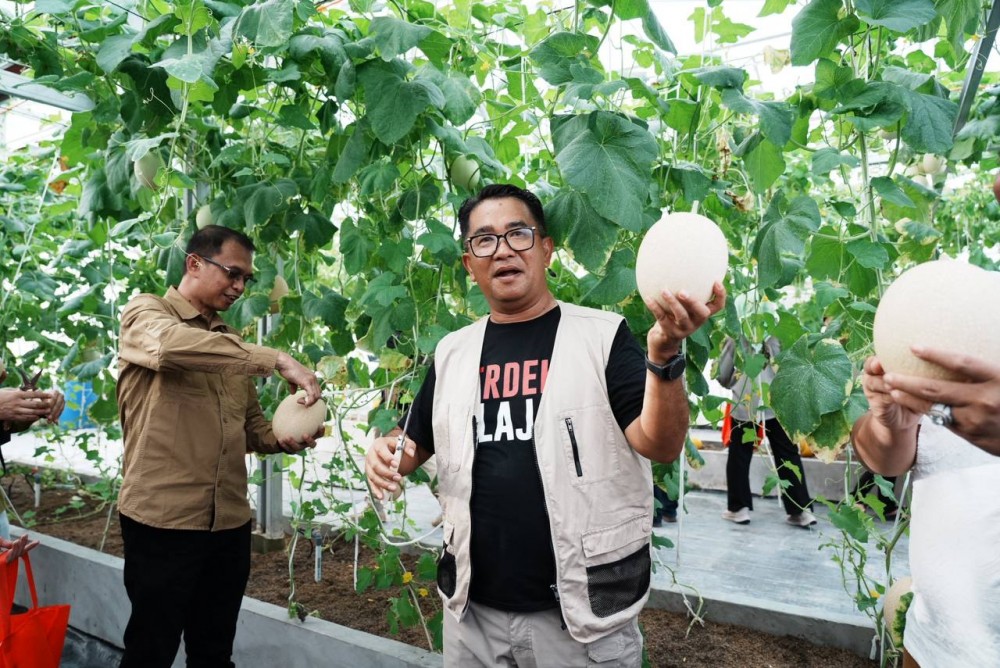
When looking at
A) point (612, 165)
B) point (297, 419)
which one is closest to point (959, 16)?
point (612, 165)

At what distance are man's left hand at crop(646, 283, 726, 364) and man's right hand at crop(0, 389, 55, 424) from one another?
5.71ft

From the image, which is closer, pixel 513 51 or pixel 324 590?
pixel 513 51

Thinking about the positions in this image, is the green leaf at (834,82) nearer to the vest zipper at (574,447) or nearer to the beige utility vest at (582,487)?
the beige utility vest at (582,487)

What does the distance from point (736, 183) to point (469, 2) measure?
918mm

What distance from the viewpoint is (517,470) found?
1.31 metres

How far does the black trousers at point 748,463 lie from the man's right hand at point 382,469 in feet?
10.7

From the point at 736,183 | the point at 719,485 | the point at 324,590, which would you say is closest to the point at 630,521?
the point at 736,183

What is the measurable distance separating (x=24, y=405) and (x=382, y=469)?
1.26 metres

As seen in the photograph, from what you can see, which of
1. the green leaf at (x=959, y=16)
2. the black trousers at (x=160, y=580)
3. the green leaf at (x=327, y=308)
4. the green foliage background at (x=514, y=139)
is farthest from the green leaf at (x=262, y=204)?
the green leaf at (x=959, y=16)

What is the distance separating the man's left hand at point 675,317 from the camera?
37.0 inches

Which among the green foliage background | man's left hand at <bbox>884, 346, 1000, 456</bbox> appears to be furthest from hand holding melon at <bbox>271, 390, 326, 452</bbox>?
man's left hand at <bbox>884, 346, 1000, 456</bbox>

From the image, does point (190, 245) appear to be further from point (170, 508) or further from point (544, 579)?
point (544, 579)

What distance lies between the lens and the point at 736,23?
1.79 meters

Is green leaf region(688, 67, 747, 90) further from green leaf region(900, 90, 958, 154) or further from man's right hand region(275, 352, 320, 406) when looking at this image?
man's right hand region(275, 352, 320, 406)
